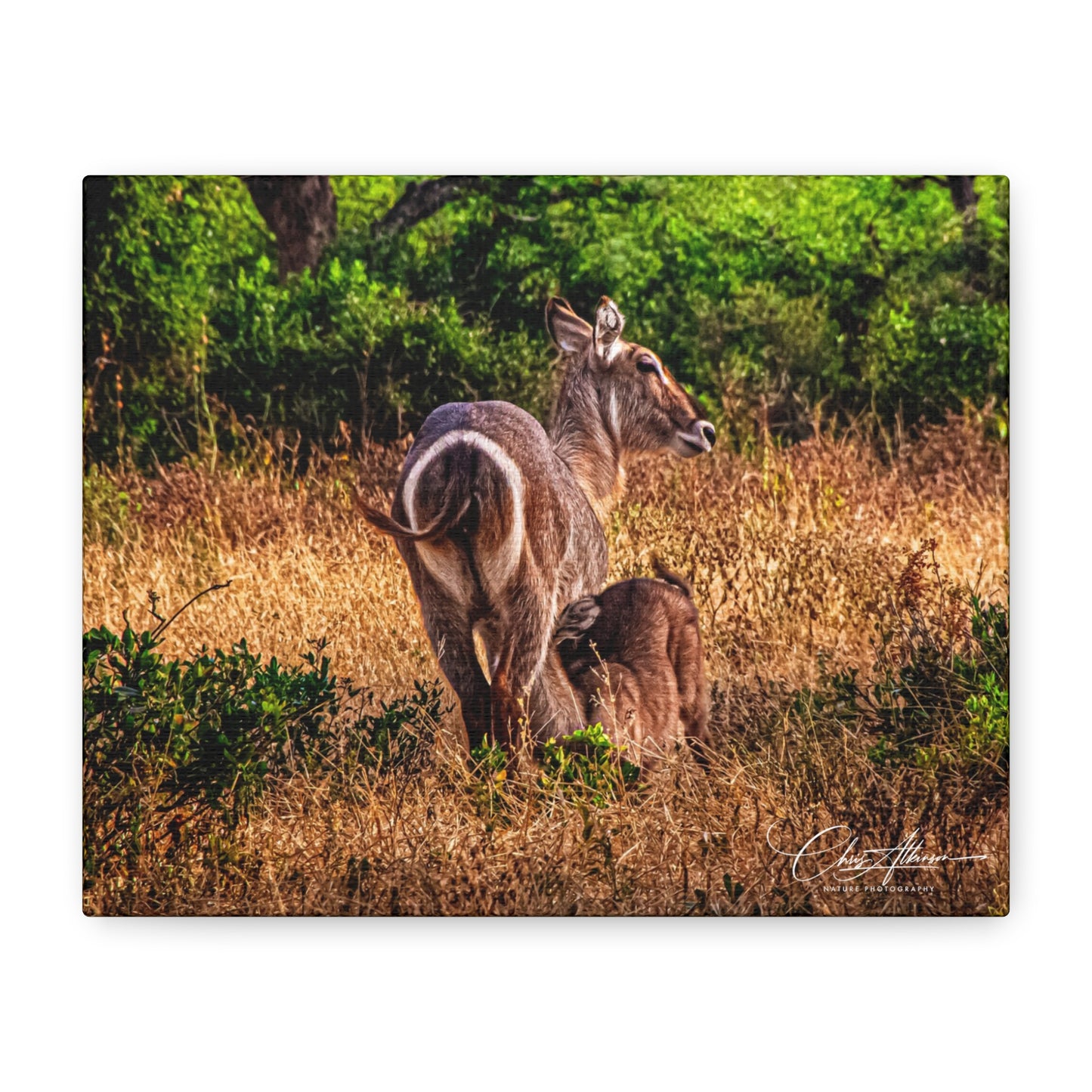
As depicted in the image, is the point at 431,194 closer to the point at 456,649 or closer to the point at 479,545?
the point at 479,545

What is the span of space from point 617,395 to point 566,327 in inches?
11.8

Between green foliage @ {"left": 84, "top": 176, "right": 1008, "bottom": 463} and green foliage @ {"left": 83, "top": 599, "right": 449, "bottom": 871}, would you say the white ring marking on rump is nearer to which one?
green foliage @ {"left": 84, "top": 176, "right": 1008, "bottom": 463}

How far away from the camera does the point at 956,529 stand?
5.53m

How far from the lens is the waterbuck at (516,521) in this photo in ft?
17.9

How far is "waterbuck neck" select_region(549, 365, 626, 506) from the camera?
5.54 meters

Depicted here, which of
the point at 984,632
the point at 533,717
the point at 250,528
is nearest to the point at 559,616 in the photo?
the point at 533,717

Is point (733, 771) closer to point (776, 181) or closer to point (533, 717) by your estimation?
point (533, 717)

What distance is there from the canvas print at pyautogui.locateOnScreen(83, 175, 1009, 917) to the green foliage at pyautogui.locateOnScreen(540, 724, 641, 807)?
1cm

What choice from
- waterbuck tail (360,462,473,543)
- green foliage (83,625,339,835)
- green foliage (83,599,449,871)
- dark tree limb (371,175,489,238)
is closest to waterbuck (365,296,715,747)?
waterbuck tail (360,462,473,543)

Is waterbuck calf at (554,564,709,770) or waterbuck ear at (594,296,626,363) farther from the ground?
waterbuck ear at (594,296,626,363)

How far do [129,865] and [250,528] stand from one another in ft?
4.07
